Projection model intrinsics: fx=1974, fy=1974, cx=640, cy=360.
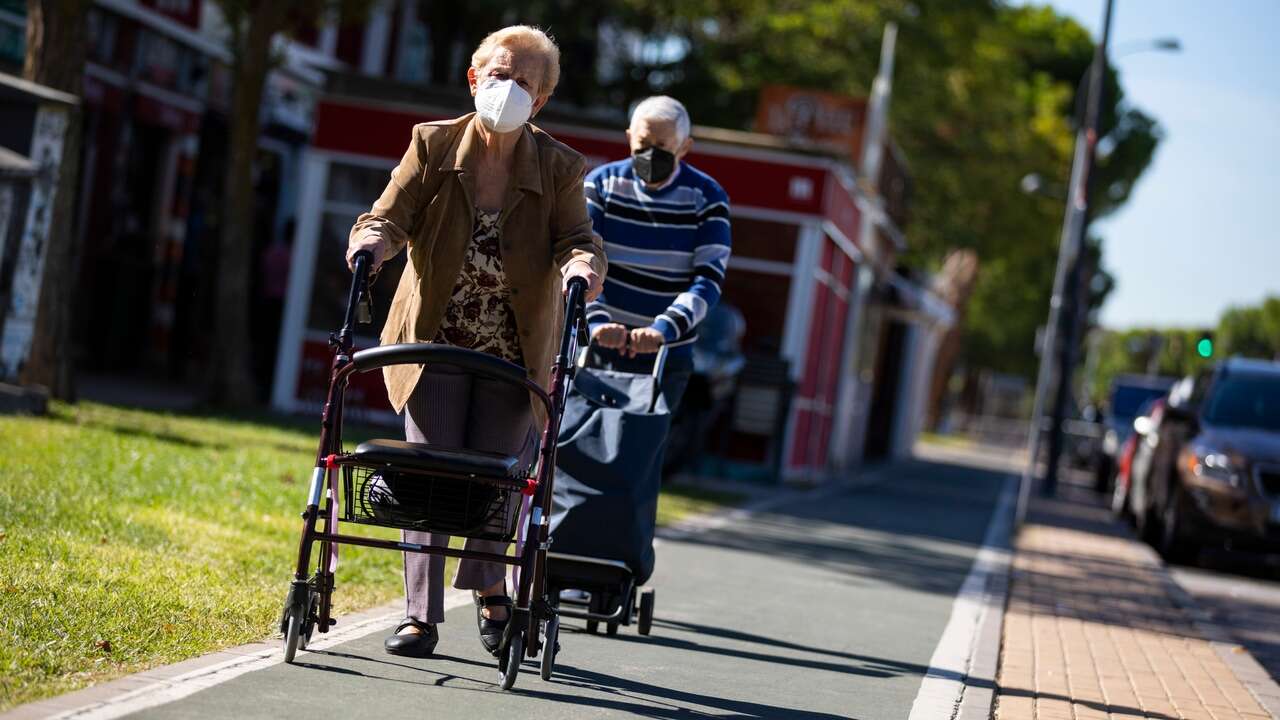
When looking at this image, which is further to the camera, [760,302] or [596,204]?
[760,302]

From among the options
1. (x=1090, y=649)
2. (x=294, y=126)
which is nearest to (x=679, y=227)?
(x=1090, y=649)

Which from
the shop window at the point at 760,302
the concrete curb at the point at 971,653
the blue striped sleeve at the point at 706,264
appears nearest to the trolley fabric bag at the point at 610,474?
the blue striped sleeve at the point at 706,264

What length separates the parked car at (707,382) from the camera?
1655 cm

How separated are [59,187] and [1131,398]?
87.5ft

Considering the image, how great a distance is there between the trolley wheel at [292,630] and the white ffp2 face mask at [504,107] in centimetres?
156

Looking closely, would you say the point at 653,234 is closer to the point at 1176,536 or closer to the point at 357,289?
the point at 357,289

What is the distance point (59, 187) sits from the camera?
1424cm

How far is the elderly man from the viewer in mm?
7473

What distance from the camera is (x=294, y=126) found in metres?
27.2

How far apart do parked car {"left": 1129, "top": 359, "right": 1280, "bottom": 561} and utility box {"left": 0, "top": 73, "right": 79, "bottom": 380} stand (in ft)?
31.9

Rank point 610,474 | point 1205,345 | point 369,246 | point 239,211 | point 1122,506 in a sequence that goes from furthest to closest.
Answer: point 1205,345 < point 1122,506 < point 239,211 < point 610,474 < point 369,246

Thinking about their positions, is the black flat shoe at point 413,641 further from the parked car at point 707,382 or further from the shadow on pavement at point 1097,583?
the parked car at point 707,382

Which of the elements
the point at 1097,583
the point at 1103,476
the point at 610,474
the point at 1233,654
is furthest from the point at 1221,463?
the point at 1103,476

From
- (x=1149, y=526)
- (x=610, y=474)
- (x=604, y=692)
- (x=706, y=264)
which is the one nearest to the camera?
(x=604, y=692)
